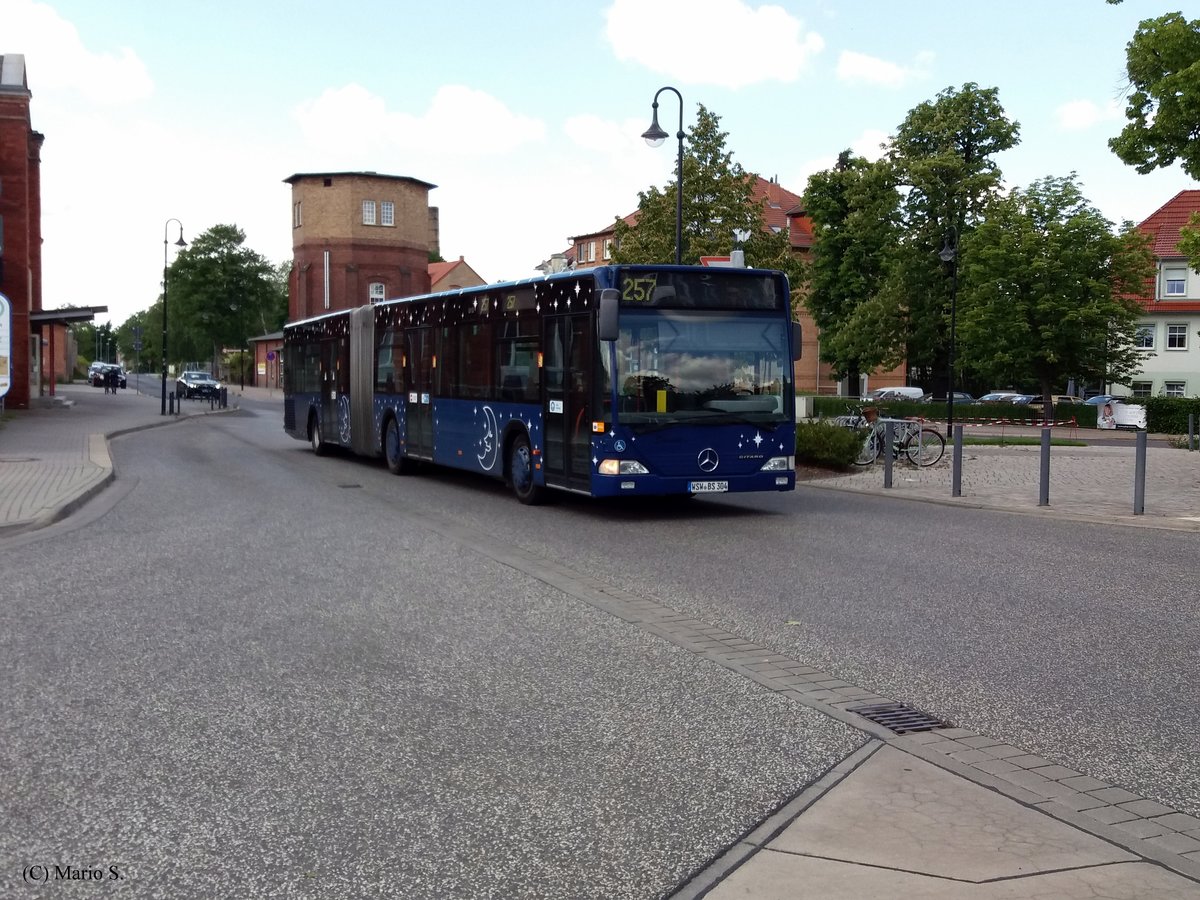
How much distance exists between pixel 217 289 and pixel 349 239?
28909 millimetres

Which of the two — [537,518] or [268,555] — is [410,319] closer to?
[537,518]

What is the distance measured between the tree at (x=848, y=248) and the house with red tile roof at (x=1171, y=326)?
49.3 ft

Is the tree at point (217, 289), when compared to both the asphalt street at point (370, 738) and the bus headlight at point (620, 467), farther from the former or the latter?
the asphalt street at point (370, 738)

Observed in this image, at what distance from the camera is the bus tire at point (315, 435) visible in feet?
84.4

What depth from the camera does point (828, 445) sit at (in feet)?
71.1

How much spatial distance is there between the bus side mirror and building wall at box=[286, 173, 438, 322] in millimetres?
76860

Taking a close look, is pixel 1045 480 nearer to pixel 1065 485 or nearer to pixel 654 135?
pixel 1065 485

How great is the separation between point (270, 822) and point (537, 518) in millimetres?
10166

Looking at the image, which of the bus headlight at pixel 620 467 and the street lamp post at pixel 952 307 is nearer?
the bus headlight at pixel 620 467

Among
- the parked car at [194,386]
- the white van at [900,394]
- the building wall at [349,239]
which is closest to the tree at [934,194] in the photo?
the white van at [900,394]

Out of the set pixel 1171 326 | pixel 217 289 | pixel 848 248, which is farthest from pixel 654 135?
pixel 217 289

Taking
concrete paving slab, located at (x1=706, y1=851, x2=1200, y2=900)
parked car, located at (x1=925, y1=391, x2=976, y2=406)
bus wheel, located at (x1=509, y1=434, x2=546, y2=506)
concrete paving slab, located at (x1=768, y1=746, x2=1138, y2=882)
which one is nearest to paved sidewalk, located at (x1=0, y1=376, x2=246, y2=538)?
bus wheel, located at (x1=509, y1=434, x2=546, y2=506)

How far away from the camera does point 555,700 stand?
241 inches

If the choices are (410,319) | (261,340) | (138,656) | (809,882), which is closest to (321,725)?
(138,656)
